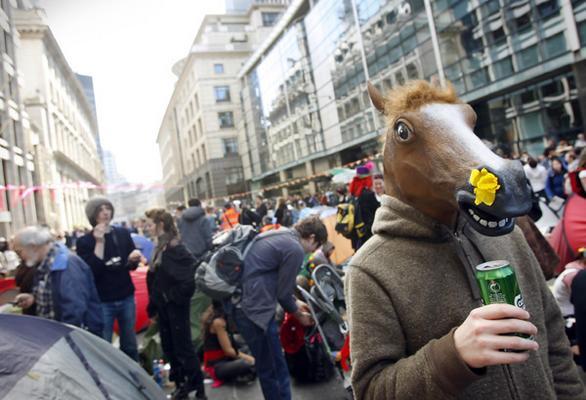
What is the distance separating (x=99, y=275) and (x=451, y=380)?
4.36 metres

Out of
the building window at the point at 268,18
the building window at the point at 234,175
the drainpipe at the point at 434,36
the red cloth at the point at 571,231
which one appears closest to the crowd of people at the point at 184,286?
the red cloth at the point at 571,231

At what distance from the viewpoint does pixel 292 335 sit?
4.77 m

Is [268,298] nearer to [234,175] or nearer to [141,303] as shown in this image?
[141,303]

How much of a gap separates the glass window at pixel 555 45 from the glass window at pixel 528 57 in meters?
0.45

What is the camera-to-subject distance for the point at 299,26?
3431cm

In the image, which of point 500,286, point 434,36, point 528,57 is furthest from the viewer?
point 434,36

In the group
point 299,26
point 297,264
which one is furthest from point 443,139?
point 299,26

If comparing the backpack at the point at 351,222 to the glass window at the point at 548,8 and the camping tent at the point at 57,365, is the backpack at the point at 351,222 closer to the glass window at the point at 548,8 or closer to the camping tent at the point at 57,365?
the camping tent at the point at 57,365

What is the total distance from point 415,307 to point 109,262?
4100mm

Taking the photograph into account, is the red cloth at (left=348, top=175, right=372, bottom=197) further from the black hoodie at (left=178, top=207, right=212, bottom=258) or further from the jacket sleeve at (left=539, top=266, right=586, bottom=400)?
the jacket sleeve at (left=539, top=266, right=586, bottom=400)

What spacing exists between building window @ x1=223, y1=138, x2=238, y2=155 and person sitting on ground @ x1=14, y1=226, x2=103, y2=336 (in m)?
50.3

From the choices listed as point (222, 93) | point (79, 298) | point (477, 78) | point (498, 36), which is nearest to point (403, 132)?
point (79, 298)

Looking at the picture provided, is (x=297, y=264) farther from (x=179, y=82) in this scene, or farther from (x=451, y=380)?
(x=179, y=82)

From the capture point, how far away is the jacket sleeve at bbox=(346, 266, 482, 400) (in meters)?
1.05
